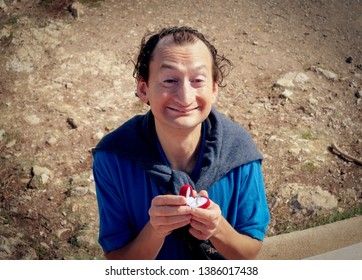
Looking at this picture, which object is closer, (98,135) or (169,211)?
(169,211)

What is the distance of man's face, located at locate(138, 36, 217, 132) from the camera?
1.78m

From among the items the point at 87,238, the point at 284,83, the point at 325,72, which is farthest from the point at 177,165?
the point at 325,72

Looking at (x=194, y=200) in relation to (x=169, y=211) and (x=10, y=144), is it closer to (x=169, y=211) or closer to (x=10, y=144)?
(x=169, y=211)

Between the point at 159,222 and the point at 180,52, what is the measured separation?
2.07 feet

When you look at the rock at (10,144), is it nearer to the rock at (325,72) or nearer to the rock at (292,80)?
the rock at (292,80)

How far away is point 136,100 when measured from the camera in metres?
4.23

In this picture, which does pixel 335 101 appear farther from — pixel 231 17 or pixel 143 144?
pixel 143 144

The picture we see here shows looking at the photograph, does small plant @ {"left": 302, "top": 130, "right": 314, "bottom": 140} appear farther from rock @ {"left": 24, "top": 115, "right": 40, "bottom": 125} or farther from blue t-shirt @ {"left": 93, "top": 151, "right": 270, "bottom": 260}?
rock @ {"left": 24, "top": 115, "right": 40, "bottom": 125}

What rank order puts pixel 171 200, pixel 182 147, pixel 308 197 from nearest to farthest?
pixel 171 200 → pixel 182 147 → pixel 308 197

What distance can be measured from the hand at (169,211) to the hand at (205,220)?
26 millimetres

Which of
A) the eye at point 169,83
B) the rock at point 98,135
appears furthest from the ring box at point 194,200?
the rock at point 98,135

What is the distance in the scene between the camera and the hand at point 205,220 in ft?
5.31

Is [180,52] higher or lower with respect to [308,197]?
higher

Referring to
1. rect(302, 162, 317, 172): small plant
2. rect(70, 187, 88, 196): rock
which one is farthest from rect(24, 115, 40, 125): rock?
rect(302, 162, 317, 172): small plant
